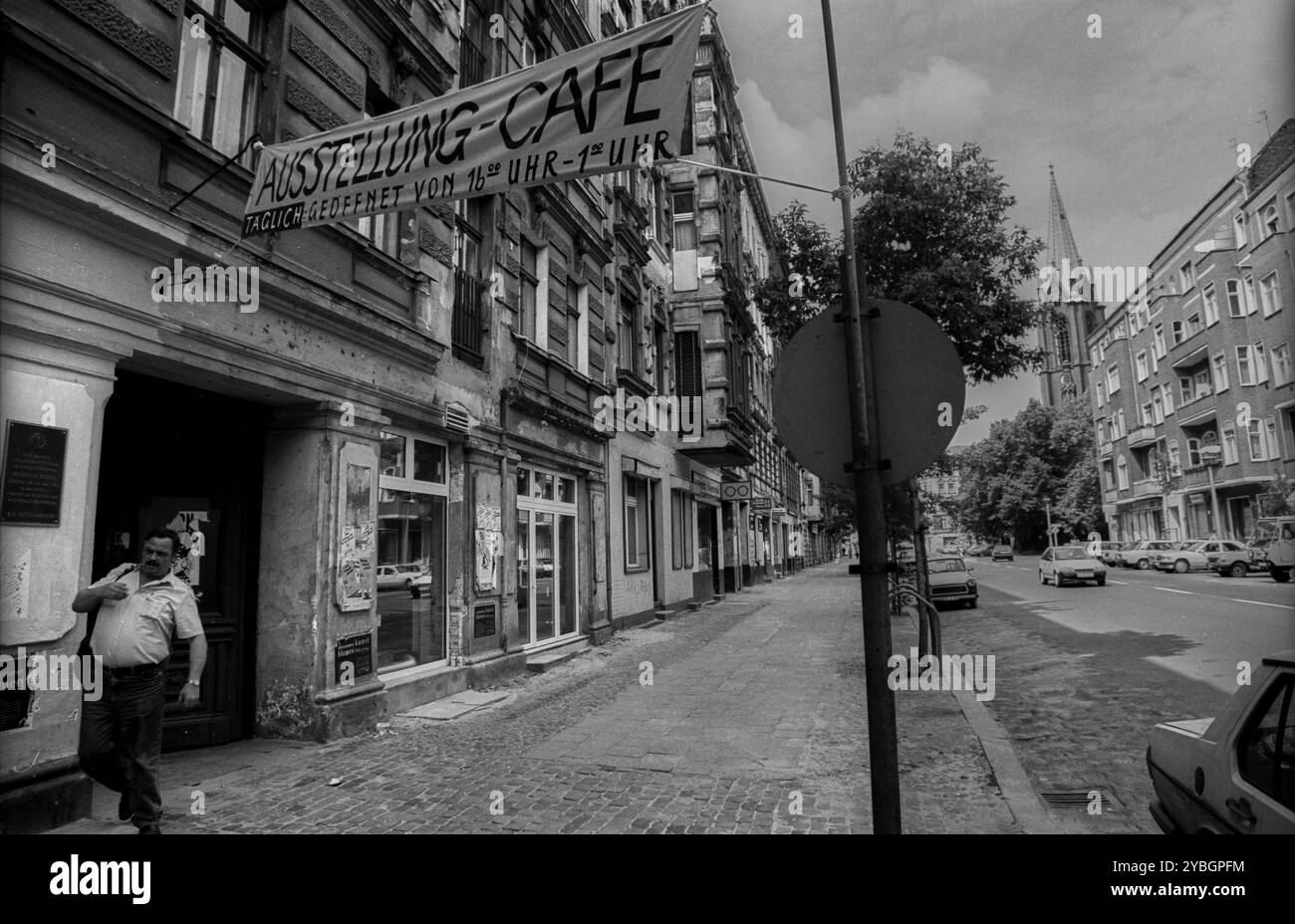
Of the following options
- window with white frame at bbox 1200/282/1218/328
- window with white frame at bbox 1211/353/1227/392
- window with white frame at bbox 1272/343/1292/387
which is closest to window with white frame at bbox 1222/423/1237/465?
window with white frame at bbox 1211/353/1227/392

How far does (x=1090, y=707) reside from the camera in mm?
7680

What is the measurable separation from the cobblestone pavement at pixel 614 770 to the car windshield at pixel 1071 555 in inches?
752

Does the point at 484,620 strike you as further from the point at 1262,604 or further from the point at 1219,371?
the point at 1219,371

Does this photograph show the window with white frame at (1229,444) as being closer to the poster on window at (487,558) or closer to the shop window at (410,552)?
the poster on window at (487,558)

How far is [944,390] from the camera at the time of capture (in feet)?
10.4

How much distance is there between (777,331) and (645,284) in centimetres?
477

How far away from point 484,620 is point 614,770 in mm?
4135

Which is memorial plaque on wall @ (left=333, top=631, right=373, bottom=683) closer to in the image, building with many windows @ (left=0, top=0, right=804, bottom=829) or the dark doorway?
building with many windows @ (left=0, top=0, right=804, bottom=829)

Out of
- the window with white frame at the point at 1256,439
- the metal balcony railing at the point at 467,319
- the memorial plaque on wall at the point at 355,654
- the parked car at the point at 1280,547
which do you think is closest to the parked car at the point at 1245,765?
the memorial plaque on wall at the point at 355,654

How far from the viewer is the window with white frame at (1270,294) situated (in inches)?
1271

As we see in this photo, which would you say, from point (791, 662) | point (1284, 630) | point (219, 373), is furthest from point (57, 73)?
point (1284, 630)

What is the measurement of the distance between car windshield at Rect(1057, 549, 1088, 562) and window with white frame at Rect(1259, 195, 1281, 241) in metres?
17.1
